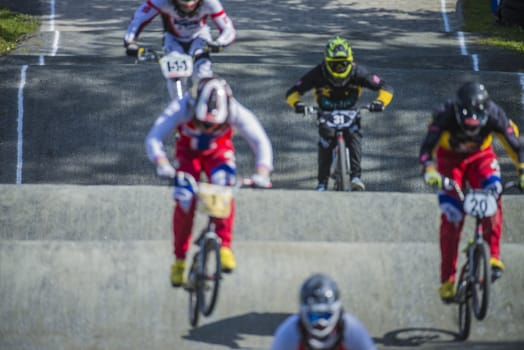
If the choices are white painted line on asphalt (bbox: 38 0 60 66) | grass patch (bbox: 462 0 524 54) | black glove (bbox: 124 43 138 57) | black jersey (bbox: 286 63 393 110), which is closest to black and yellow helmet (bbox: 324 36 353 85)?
black jersey (bbox: 286 63 393 110)

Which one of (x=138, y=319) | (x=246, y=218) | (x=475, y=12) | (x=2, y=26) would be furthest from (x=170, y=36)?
(x=475, y=12)

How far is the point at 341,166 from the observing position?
47.7 feet

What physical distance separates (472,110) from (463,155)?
613mm

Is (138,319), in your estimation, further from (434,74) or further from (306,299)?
(434,74)

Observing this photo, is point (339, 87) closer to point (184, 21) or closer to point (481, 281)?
point (184, 21)

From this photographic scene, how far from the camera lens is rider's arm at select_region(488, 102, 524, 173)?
10.7 m

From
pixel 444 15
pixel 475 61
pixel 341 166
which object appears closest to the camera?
pixel 341 166

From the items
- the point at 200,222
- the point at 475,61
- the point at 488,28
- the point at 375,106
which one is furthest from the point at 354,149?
the point at 488,28

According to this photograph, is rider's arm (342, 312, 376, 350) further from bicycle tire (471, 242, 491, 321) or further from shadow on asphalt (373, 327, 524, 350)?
shadow on asphalt (373, 327, 524, 350)

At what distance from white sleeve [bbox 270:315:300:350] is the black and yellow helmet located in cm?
667

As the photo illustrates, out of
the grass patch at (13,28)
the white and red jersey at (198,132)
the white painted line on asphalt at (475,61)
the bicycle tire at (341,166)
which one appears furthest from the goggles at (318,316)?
the grass patch at (13,28)

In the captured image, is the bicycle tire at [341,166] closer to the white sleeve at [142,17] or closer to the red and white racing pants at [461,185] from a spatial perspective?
the white sleeve at [142,17]

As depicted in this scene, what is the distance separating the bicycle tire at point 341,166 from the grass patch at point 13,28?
34.4ft

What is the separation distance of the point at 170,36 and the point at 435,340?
16.8ft
